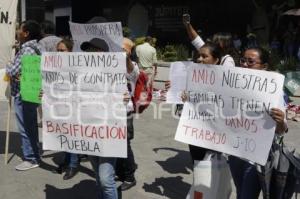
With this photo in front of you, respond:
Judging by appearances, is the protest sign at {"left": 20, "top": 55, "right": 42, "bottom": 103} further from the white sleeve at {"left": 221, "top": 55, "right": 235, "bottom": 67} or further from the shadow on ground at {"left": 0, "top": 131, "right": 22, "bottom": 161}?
the white sleeve at {"left": 221, "top": 55, "right": 235, "bottom": 67}

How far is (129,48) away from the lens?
4.02 m

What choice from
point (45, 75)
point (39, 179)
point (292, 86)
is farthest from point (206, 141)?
point (39, 179)

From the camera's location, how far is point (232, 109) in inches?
132

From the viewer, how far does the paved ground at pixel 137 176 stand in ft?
15.8

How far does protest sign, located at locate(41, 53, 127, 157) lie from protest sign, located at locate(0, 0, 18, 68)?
5.06 ft

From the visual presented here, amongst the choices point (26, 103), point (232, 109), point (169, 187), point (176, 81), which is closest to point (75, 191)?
point (169, 187)

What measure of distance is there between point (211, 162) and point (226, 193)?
0.96 ft

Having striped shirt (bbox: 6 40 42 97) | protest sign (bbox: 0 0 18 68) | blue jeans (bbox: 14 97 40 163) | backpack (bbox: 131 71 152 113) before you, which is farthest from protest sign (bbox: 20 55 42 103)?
backpack (bbox: 131 71 152 113)

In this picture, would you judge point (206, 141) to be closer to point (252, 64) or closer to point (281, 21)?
point (252, 64)

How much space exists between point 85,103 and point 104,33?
1.97 feet

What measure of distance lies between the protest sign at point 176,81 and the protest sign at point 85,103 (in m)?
1.13

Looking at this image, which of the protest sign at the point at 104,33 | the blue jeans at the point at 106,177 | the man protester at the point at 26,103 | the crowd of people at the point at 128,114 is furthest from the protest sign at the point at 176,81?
the man protester at the point at 26,103


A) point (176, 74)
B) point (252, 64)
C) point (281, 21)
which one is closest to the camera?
point (252, 64)

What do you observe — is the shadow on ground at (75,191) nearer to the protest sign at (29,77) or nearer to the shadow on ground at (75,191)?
the shadow on ground at (75,191)
